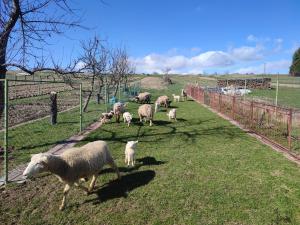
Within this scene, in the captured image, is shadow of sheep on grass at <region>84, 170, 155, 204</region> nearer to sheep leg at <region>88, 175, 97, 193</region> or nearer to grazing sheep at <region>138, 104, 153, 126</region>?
sheep leg at <region>88, 175, 97, 193</region>

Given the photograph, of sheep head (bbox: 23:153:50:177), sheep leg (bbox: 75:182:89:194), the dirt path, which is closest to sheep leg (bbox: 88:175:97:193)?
sheep leg (bbox: 75:182:89:194)

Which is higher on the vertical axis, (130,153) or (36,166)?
(36,166)

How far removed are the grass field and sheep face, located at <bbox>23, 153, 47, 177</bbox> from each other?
626mm

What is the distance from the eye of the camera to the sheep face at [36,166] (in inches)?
202

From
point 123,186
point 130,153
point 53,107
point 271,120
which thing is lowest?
point 123,186

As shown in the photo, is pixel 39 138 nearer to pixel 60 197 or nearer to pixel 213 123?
pixel 60 197

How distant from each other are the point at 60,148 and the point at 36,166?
Result: 409 centimetres

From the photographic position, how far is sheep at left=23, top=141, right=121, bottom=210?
208 inches

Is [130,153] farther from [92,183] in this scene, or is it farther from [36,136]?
[36,136]

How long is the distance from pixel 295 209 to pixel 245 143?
5.12m

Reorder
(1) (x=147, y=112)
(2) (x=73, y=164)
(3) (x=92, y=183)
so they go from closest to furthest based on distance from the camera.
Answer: (2) (x=73, y=164)
(3) (x=92, y=183)
(1) (x=147, y=112)

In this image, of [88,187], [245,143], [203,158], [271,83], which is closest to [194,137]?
[245,143]

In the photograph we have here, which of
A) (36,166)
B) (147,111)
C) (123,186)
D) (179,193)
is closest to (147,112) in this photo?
(147,111)

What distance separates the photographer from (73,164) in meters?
5.75
